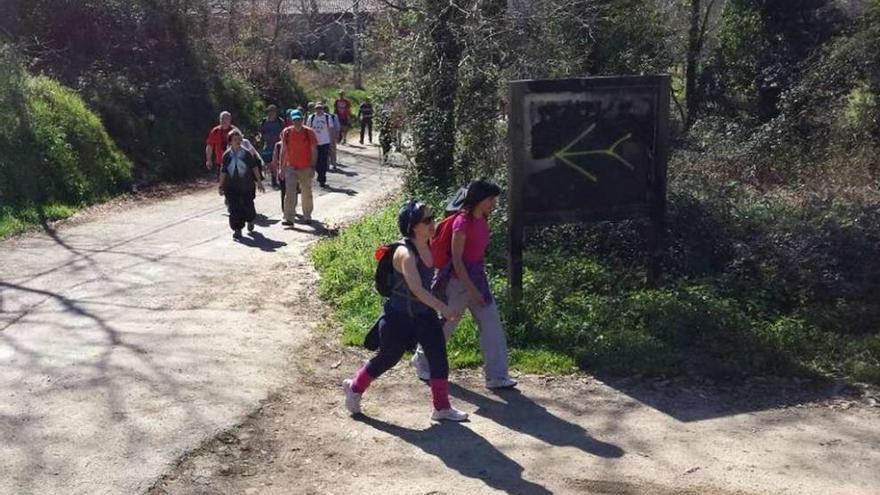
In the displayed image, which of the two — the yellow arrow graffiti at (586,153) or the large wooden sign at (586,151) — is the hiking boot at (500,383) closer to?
the large wooden sign at (586,151)

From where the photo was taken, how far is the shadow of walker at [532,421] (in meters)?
6.49

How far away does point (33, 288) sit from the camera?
10.5m

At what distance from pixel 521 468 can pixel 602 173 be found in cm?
362

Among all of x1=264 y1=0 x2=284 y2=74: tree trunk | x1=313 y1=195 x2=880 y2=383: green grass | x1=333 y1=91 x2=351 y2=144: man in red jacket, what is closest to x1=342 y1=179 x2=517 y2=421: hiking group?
x1=313 y1=195 x2=880 y2=383: green grass

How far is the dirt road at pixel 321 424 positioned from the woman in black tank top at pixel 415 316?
0.27m

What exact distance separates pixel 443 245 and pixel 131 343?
2.89 meters

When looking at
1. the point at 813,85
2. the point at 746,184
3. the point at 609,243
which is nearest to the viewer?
the point at 609,243

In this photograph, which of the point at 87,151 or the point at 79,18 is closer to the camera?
the point at 87,151

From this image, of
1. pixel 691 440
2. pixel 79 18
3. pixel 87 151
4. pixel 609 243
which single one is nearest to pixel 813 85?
pixel 609 243

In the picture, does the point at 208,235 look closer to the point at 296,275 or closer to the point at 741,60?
the point at 296,275

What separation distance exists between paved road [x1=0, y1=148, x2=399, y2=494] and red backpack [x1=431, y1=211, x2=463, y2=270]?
153 cm

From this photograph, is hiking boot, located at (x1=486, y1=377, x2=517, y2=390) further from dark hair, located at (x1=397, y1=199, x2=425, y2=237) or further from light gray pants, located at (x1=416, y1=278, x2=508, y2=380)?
dark hair, located at (x1=397, y1=199, x2=425, y2=237)

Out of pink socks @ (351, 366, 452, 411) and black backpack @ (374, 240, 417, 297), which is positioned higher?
black backpack @ (374, 240, 417, 297)

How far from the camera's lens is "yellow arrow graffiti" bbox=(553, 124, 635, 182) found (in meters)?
8.79
